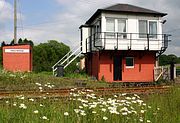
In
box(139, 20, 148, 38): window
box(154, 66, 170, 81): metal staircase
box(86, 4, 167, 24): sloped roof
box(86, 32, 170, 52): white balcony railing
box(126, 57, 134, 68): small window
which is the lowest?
box(154, 66, 170, 81): metal staircase

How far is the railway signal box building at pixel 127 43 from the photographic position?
97.9 ft

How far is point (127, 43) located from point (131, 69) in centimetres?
266

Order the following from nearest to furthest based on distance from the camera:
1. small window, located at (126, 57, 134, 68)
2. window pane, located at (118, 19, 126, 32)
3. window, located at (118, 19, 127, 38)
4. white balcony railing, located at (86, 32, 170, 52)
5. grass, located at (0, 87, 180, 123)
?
grass, located at (0, 87, 180, 123)
white balcony railing, located at (86, 32, 170, 52)
window, located at (118, 19, 127, 38)
window pane, located at (118, 19, 126, 32)
small window, located at (126, 57, 134, 68)

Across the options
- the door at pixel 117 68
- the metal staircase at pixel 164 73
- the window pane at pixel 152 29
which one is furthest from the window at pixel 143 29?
the metal staircase at pixel 164 73

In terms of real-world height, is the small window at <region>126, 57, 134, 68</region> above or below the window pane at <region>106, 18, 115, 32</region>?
below

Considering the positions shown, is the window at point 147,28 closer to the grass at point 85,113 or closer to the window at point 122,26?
the window at point 122,26

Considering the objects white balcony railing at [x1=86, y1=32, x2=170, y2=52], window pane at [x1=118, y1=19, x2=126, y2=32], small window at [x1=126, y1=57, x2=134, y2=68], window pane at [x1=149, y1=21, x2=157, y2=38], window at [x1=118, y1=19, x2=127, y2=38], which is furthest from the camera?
small window at [x1=126, y1=57, x2=134, y2=68]

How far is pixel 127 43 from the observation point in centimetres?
3014

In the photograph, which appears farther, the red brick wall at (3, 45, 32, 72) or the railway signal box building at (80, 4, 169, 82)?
the red brick wall at (3, 45, 32, 72)

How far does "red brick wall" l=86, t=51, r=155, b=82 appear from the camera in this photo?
3047 cm

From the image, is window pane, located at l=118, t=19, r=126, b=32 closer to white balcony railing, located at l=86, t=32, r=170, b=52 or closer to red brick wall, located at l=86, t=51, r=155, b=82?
white balcony railing, located at l=86, t=32, r=170, b=52

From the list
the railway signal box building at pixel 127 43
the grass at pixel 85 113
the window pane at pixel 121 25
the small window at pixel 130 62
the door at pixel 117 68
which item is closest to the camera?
the grass at pixel 85 113

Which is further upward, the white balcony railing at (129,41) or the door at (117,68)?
the white balcony railing at (129,41)

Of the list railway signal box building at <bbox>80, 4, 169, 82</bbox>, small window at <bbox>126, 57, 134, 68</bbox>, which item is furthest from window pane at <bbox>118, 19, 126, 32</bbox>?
small window at <bbox>126, 57, 134, 68</bbox>
